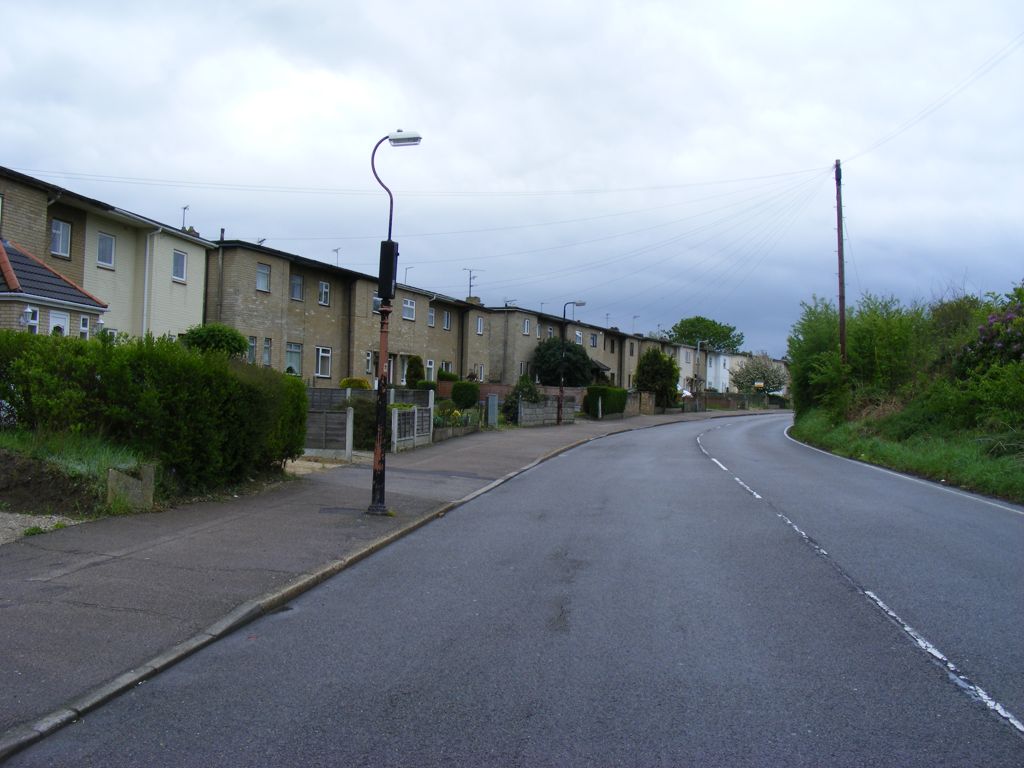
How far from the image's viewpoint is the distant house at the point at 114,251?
73.0 feet

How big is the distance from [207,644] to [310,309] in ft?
107

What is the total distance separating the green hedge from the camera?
5694 centimetres

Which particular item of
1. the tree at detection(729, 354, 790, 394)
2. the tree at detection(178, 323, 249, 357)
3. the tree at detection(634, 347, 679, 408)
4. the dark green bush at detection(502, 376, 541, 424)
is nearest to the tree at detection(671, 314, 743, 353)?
the tree at detection(729, 354, 790, 394)

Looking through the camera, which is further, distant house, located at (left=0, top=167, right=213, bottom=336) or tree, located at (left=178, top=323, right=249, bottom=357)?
tree, located at (left=178, top=323, right=249, bottom=357)

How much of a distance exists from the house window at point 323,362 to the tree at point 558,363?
73.0 ft

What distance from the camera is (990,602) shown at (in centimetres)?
741

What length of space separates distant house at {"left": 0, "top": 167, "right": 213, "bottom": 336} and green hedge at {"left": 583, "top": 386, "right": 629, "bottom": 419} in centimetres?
3122

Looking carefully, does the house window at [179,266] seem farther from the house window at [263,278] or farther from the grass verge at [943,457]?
the grass verge at [943,457]

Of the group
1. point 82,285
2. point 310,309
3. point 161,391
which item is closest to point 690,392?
point 310,309

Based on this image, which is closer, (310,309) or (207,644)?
(207,644)

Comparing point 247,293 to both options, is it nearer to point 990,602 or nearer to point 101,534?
point 101,534

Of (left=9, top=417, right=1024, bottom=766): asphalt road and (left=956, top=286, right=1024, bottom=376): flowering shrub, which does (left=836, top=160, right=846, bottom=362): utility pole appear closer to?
(left=956, top=286, right=1024, bottom=376): flowering shrub

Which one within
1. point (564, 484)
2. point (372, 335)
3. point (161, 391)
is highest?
point (372, 335)

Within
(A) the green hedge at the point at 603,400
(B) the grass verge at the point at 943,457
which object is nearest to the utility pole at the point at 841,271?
(B) the grass verge at the point at 943,457
